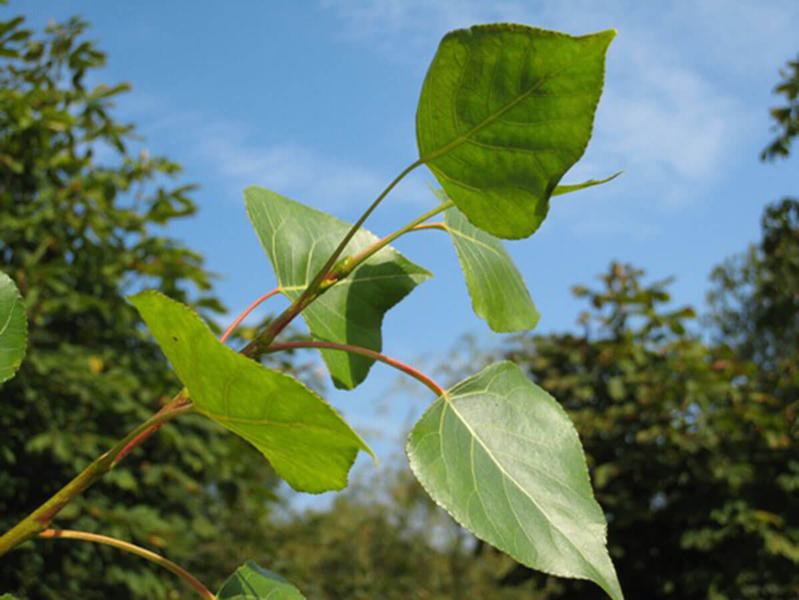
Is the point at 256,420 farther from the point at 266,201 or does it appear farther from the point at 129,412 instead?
the point at 129,412

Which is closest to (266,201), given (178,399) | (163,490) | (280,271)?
(280,271)

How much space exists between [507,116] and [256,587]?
0.42 metres

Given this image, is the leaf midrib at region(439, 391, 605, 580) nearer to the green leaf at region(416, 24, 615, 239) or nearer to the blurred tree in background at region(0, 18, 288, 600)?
the green leaf at region(416, 24, 615, 239)

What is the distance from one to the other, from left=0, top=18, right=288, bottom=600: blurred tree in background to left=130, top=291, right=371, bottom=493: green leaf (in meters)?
3.43

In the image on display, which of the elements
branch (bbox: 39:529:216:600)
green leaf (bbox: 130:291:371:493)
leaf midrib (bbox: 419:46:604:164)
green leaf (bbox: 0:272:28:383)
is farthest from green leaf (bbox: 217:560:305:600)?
leaf midrib (bbox: 419:46:604:164)

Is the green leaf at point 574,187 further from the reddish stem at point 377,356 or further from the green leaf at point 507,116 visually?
the reddish stem at point 377,356

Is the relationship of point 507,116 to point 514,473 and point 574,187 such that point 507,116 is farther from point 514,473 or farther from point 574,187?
point 514,473

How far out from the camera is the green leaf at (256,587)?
73cm

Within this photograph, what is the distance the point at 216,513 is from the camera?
18.7 feet

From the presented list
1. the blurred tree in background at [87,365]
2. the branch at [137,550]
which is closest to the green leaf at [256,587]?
the branch at [137,550]

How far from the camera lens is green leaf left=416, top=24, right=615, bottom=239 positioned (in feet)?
2.05

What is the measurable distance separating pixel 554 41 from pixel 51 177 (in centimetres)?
474

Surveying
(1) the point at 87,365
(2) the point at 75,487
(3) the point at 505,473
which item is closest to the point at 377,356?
(3) the point at 505,473

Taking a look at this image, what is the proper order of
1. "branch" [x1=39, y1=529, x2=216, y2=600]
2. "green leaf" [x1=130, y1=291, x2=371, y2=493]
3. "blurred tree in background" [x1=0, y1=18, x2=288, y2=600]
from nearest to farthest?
"green leaf" [x1=130, y1=291, x2=371, y2=493] < "branch" [x1=39, y1=529, x2=216, y2=600] < "blurred tree in background" [x1=0, y1=18, x2=288, y2=600]
